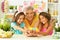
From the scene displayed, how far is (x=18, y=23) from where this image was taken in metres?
1.67

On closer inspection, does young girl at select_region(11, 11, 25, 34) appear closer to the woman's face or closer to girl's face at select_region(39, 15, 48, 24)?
the woman's face

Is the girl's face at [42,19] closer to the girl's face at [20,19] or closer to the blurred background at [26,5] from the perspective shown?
the blurred background at [26,5]

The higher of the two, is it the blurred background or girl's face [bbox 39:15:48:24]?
the blurred background

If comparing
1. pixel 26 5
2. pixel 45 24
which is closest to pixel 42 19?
pixel 45 24

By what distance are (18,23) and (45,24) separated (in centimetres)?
27

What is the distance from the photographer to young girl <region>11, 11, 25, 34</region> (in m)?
1.66

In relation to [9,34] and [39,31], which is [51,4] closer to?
[39,31]

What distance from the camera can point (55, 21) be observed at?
167cm

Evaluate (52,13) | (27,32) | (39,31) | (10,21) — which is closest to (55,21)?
(52,13)

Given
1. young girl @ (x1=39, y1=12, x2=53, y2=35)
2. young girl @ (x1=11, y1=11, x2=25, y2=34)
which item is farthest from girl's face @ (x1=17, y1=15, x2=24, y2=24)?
young girl @ (x1=39, y1=12, x2=53, y2=35)

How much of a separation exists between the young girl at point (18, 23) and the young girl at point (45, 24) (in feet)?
0.59

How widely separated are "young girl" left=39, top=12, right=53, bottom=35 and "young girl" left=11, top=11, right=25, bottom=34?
0.59 ft

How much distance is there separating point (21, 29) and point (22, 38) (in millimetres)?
89

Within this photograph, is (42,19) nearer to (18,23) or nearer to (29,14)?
(29,14)
